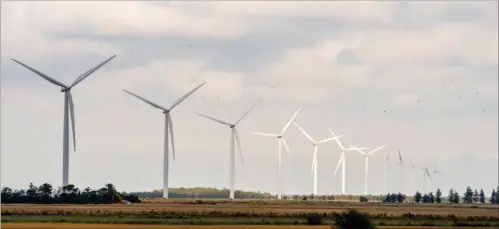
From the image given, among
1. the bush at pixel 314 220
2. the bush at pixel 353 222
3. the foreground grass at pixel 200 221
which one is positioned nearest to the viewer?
the bush at pixel 353 222

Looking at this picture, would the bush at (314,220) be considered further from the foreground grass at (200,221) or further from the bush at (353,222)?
the bush at (353,222)

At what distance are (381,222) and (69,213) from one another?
35.9m

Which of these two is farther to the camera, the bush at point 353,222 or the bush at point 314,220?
the bush at point 314,220

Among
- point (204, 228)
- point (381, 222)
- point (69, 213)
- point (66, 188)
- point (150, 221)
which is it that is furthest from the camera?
point (66, 188)

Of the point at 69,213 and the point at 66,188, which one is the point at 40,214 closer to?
the point at 69,213

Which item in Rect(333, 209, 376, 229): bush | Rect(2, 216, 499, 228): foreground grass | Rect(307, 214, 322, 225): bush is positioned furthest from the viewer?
Rect(307, 214, 322, 225): bush

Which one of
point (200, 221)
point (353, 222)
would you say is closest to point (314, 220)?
point (200, 221)

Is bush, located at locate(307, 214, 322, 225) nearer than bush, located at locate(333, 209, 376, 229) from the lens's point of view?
No

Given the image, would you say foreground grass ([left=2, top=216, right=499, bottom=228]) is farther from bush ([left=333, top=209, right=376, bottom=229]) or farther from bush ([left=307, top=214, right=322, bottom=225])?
bush ([left=333, top=209, right=376, bottom=229])

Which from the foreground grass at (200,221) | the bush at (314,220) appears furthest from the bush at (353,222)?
the bush at (314,220)

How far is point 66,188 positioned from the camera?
19450 cm

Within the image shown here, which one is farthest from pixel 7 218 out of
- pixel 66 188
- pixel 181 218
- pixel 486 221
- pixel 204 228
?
pixel 66 188

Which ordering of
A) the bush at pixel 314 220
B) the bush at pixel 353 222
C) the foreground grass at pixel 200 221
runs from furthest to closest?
the bush at pixel 314 220, the foreground grass at pixel 200 221, the bush at pixel 353 222

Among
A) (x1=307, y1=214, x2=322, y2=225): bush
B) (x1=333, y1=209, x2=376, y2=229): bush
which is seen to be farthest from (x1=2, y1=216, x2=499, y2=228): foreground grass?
(x1=333, y1=209, x2=376, y2=229): bush
